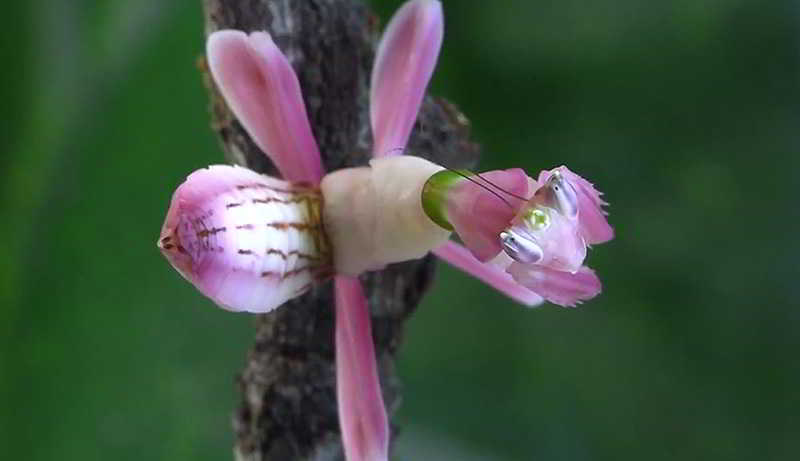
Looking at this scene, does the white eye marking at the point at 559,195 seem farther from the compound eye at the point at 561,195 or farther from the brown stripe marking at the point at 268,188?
the brown stripe marking at the point at 268,188

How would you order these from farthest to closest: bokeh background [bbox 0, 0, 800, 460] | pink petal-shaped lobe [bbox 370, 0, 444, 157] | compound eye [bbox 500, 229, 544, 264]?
bokeh background [bbox 0, 0, 800, 460]
pink petal-shaped lobe [bbox 370, 0, 444, 157]
compound eye [bbox 500, 229, 544, 264]

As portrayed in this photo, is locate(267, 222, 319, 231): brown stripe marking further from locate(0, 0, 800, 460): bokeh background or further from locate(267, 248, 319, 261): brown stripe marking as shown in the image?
locate(0, 0, 800, 460): bokeh background

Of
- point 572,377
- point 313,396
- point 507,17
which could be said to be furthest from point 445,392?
point 313,396

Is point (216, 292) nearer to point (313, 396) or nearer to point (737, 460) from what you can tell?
point (313, 396)

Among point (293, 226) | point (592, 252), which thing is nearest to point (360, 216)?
point (293, 226)

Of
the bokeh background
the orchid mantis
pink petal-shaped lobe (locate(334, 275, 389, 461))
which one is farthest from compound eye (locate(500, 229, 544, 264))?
the bokeh background
